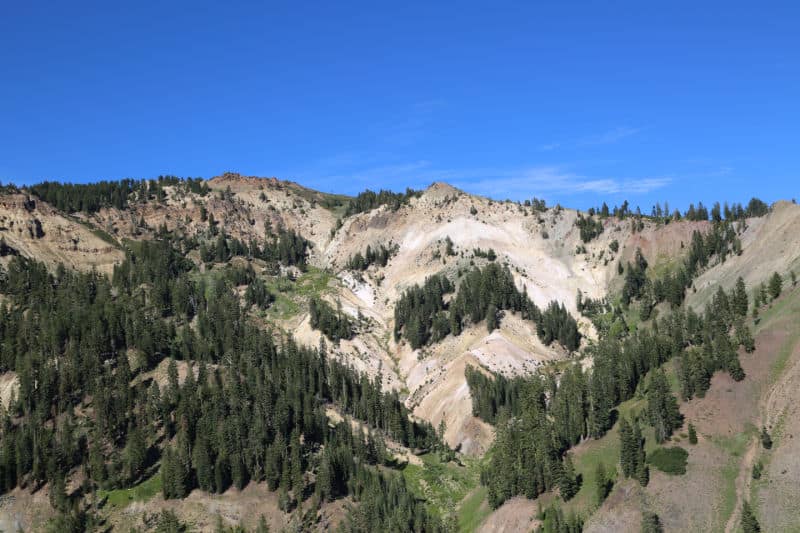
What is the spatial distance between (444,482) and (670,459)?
144ft

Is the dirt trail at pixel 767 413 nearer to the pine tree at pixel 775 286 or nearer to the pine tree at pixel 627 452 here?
the pine tree at pixel 627 452

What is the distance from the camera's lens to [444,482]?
499 ft

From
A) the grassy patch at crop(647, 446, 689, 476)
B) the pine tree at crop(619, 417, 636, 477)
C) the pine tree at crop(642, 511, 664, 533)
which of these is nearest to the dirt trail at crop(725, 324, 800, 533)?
the grassy patch at crop(647, 446, 689, 476)

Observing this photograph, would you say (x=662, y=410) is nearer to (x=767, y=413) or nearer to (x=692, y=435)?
(x=692, y=435)

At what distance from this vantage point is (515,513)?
130m

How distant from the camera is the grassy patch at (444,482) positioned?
471ft

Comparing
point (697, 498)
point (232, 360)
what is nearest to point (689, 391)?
point (697, 498)

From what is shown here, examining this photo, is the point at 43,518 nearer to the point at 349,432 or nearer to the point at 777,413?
the point at 349,432

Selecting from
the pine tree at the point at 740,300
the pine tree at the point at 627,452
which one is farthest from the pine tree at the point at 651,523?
the pine tree at the point at 740,300

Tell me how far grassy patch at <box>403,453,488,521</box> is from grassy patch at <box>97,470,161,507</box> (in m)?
45.5

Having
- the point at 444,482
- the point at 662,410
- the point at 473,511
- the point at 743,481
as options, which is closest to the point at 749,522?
the point at 743,481

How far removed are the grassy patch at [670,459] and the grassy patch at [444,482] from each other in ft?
102

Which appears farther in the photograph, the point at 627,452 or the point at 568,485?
the point at 568,485

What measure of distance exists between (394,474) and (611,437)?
1579 inches
